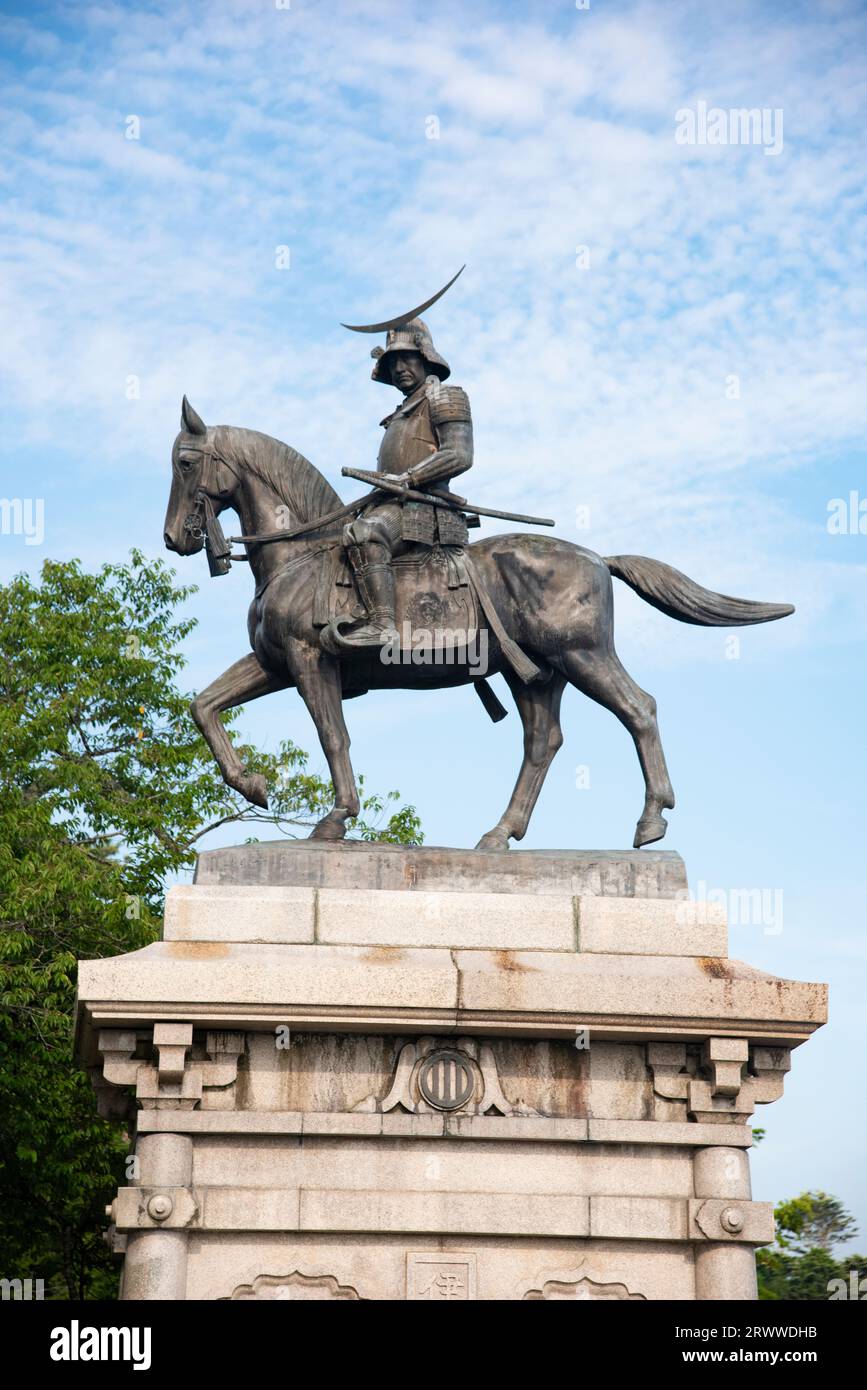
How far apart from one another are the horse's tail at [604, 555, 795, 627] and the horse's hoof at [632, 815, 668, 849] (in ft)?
5.03

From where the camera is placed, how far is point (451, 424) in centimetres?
1230

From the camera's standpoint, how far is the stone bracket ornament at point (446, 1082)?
1027 centimetres

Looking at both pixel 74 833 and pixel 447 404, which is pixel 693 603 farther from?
pixel 74 833

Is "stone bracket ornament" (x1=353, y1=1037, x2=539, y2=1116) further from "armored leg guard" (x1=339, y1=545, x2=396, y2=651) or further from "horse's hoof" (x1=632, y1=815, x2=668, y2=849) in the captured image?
"armored leg guard" (x1=339, y1=545, x2=396, y2=651)

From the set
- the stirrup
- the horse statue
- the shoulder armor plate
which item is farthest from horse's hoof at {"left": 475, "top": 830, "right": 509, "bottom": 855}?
the shoulder armor plate

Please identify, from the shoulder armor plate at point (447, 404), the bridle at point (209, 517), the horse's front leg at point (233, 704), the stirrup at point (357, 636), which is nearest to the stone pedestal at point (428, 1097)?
the horse's front leg at point (233, 704)

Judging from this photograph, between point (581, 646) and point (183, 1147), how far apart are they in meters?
4.18

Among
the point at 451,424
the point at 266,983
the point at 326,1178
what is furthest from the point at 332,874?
the point at 451,424

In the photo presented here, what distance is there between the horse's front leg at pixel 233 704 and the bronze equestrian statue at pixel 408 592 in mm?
11

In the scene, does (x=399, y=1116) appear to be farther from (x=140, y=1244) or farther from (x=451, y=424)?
(x=451, y=424)

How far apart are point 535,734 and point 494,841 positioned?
96cm

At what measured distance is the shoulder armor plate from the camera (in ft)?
40.4

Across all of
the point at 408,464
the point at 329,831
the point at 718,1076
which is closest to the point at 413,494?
the point at 408,464

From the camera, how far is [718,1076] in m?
10.4
